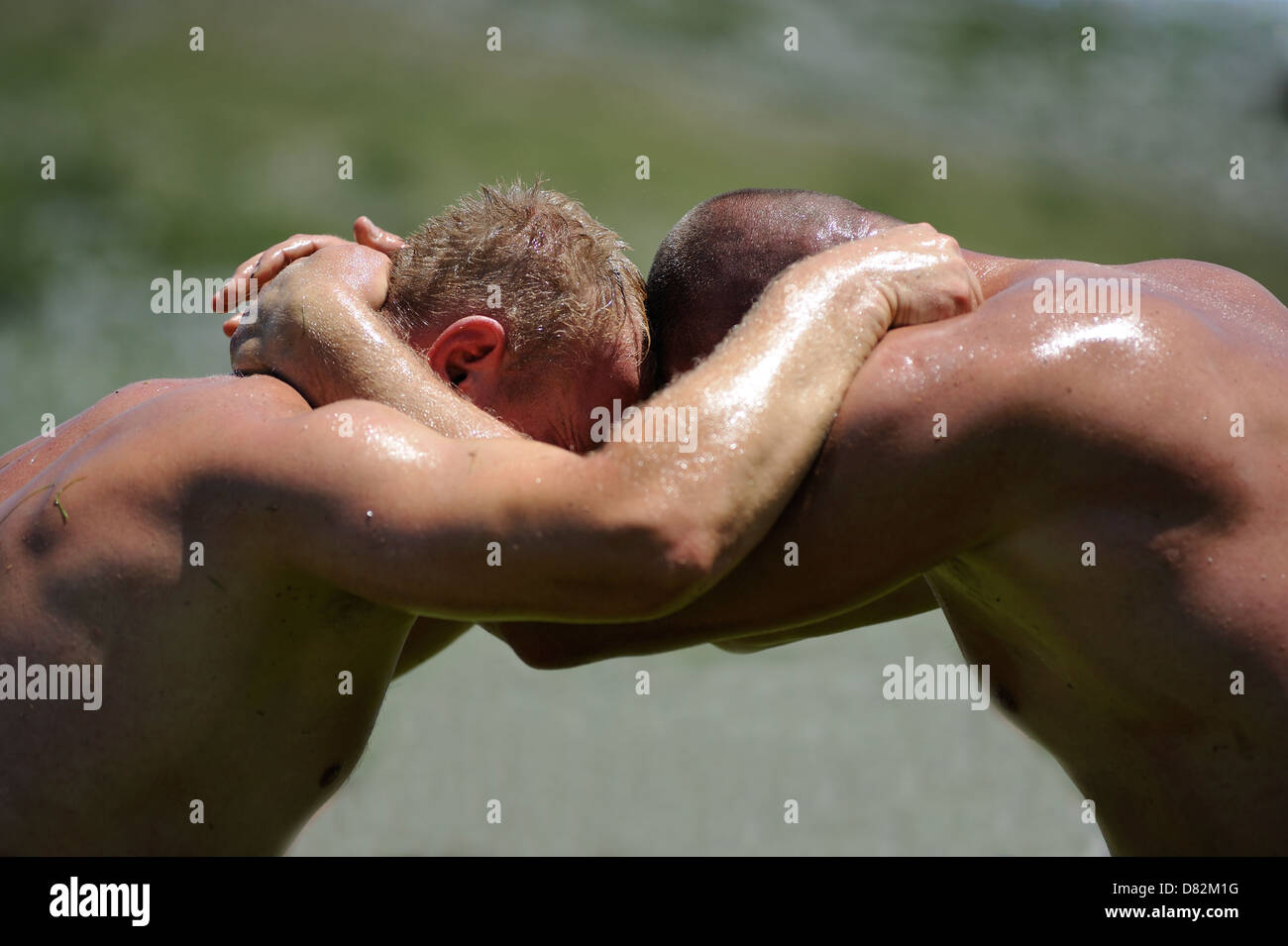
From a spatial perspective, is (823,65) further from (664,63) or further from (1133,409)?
(1133,409)

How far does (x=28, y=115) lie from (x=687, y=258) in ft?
22.4

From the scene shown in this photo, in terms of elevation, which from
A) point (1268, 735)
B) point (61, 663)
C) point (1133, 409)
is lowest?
point (1268, 735)

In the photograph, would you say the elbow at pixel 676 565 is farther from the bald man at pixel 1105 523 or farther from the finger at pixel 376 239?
the finger at pixel 376 239

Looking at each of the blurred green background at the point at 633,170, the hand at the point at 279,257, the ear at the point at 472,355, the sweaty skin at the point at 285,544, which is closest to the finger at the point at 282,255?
the hand at the point at 279,257

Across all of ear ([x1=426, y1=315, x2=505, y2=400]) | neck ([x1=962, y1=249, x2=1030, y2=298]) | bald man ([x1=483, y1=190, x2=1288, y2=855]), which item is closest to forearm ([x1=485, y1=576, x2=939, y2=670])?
bald man ([x1=483, y1=190, x2=1288, y2=855])

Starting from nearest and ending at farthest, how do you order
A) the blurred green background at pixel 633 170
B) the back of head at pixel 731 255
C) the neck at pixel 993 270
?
1. the neck at pixel 993 270
2. the back of head at pixel 731 255
3. the blurred green background at pixel 633 170

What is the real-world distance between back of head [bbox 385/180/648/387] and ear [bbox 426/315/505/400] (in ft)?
0.06

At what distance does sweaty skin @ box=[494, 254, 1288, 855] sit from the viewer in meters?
1.39

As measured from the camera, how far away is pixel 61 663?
1.43m

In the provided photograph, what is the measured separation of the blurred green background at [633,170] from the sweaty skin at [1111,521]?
324 centimetres

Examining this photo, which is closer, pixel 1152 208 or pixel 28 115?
pixel 28 115

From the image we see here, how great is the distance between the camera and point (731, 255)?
6.20 feet

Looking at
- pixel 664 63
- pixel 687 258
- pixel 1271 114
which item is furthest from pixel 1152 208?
pixel 687 258

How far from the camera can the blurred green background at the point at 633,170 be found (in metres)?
4.92
